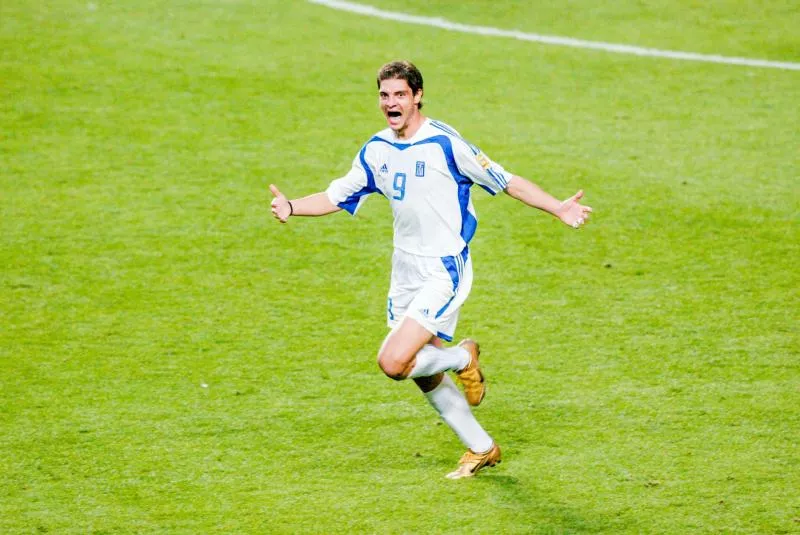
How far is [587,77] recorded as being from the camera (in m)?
12.7

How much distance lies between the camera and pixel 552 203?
235 inches

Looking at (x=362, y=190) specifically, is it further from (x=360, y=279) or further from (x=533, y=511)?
(x=360, y=279)

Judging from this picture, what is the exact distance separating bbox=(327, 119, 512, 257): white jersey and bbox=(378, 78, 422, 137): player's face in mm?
123

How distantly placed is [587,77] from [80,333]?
6615 millimetres

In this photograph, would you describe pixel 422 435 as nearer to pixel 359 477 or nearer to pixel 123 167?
pixel 359 477

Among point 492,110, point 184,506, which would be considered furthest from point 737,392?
point 492,110

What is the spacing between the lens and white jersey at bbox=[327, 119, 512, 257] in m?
6.04

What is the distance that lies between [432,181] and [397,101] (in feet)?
1.42

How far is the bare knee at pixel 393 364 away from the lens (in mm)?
5867

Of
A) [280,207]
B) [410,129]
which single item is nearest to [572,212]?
[410,129]

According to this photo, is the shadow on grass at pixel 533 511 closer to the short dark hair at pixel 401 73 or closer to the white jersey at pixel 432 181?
the white jersey at pixel 432 181

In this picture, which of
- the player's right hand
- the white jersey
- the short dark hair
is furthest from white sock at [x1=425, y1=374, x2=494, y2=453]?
the short dark hair

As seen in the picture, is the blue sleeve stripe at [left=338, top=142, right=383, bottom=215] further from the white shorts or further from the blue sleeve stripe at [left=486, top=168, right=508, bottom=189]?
the blue sleeve stripe at [left=486, top=168, right=508, bottom=189]

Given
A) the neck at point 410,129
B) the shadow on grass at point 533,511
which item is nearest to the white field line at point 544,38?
the neck at point 410,129
